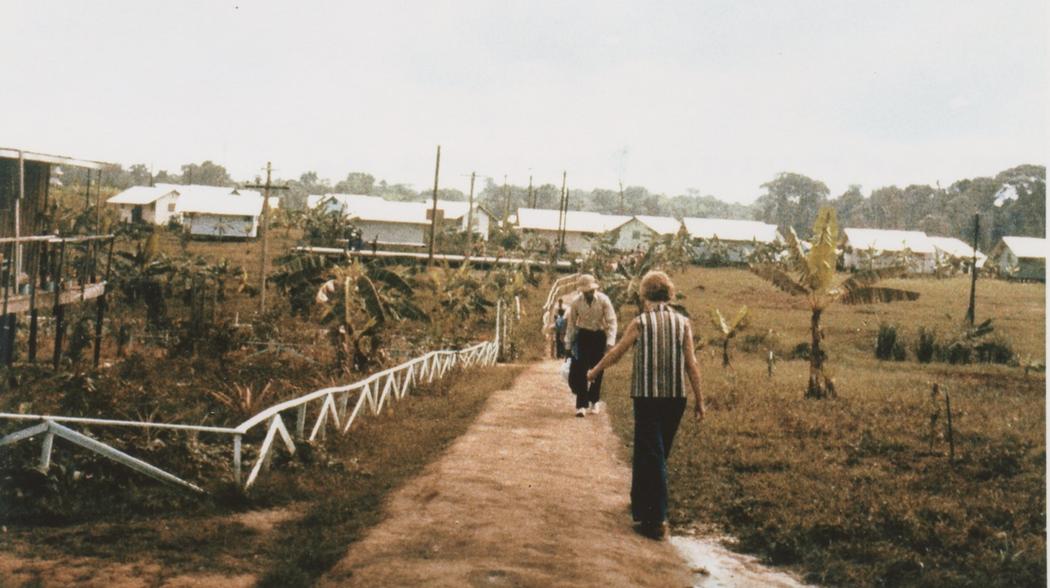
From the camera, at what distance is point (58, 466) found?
7398 mm

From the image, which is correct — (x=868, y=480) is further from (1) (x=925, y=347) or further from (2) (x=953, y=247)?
(2) (x=953, y=247)

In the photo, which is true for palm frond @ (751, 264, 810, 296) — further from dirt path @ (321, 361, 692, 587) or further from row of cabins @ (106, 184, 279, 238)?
row of cabins @ (106, 184, 279, 238)

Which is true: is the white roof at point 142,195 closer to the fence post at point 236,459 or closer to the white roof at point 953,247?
the white roof at point 953,247

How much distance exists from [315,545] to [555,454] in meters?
3.28

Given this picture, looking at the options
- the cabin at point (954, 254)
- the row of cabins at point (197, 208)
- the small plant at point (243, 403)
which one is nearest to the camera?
the small plant at point (243, 403)

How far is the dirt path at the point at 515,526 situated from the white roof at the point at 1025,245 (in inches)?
2094

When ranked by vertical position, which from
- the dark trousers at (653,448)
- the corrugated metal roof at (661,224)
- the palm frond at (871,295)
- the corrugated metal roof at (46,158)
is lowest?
the dark trousers at (653,448)

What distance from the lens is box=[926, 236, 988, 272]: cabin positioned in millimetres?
57781

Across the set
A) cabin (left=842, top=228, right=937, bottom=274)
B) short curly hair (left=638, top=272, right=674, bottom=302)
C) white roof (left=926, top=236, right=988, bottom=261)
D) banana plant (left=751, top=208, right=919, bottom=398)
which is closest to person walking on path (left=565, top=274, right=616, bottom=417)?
short curly hair (left=638, top=272, right=674, bottom=302)

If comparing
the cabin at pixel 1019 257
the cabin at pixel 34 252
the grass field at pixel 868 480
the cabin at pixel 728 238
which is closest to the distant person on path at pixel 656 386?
the grass field at pixel 868 480

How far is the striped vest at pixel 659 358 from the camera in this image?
6039 mm

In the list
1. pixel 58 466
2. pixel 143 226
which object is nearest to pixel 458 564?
pixel 58 466

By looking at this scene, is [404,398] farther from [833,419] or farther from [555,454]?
[833,419]

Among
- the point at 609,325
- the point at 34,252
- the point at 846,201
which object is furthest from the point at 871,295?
the point at 846,201
